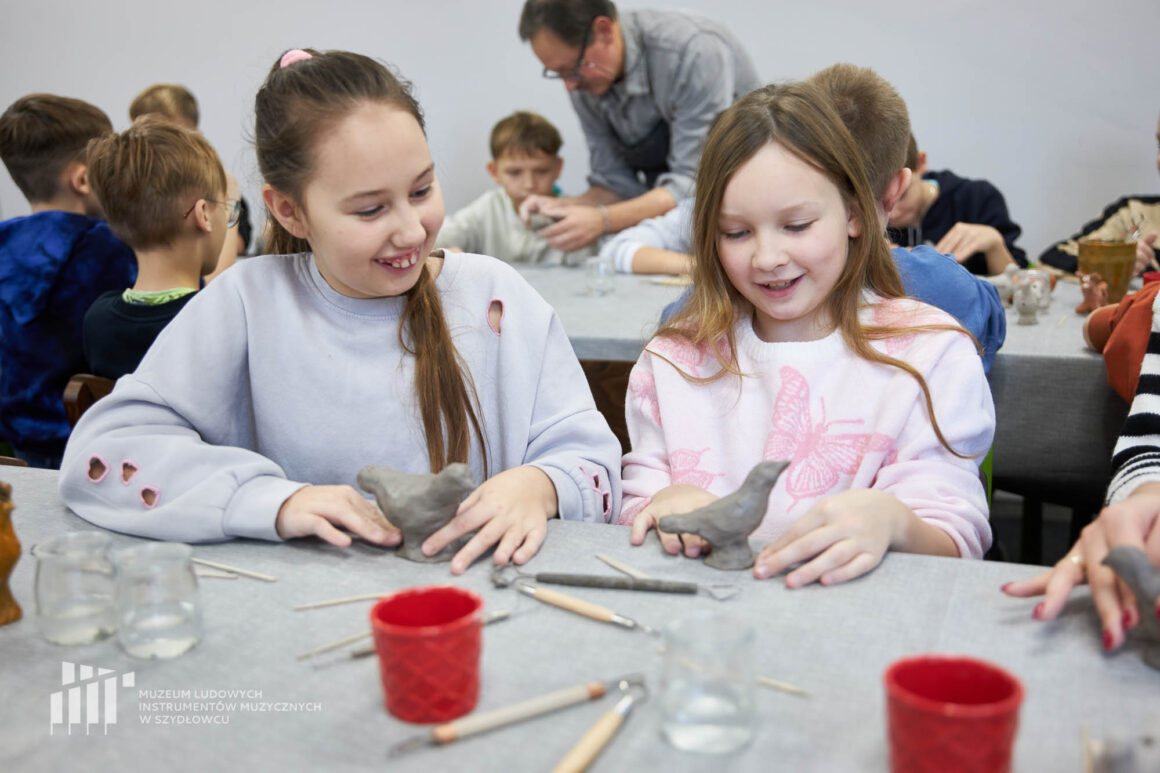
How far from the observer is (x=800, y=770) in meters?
0.67

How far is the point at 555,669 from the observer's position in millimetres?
819

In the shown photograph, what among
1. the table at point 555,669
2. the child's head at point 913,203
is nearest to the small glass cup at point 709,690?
the table at point 555,669

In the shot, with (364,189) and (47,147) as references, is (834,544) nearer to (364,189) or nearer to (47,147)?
(364,189)

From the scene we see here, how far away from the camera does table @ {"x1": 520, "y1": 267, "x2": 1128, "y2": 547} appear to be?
1.94 m

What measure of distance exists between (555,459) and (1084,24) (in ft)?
11.5

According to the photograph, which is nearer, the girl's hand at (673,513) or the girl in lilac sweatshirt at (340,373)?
the girl's hand at (673,513)

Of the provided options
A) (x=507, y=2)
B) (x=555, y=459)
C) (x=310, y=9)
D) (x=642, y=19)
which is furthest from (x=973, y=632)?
(x=310, y=9)

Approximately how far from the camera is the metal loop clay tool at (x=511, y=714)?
0.71 m

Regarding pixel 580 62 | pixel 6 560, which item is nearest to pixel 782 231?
pixel 6 560

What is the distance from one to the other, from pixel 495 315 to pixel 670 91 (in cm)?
214

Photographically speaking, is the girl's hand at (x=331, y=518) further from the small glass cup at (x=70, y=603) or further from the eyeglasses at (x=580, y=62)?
the eyeglasses at (x=580, y=62)

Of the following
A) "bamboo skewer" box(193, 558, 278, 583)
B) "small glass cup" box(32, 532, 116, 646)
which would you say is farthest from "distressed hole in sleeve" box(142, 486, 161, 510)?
"small glass cup" box(32, 532, 116, 646)

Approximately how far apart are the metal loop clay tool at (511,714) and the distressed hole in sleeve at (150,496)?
59cm

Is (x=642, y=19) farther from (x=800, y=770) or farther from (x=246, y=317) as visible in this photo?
(x=800, y=770)
